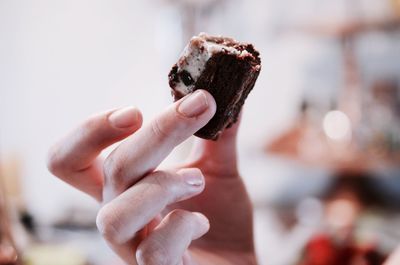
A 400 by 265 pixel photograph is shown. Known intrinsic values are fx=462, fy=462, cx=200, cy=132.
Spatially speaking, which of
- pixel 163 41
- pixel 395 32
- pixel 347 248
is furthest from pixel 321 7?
pixel 347 248

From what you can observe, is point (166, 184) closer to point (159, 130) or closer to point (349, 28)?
point (159, 130)

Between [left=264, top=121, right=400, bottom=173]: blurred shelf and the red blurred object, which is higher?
the red blurred object

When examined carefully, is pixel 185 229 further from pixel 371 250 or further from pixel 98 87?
pixel 98 87

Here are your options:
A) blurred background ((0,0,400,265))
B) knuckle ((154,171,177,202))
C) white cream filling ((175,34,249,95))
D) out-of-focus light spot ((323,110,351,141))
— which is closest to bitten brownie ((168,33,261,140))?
white cream filling ((175,34,249,95))

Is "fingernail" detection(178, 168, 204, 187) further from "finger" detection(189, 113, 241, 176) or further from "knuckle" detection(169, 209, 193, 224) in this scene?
"finger" detection(189, 113, 241, 176)

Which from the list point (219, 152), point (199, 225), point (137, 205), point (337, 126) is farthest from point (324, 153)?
point (137, 205)

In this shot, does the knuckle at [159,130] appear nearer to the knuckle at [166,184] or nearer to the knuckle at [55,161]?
the knuckle at [166,184]
